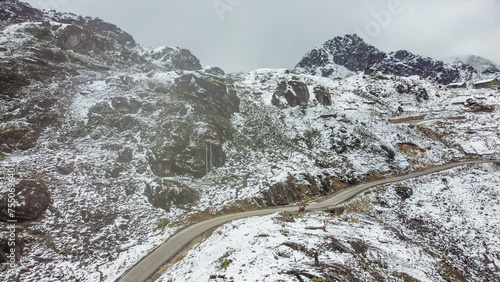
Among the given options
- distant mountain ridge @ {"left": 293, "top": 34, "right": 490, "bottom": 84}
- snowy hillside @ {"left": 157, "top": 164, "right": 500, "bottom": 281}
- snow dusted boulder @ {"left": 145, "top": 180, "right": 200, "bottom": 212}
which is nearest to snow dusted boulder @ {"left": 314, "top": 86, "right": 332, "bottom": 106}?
snowy hillside @ {"left": 157, "top": 164, "right": 500, "bottom": 281}

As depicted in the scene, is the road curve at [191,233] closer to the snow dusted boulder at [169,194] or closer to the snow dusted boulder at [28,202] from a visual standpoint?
the snow dusted boulder at [169,194]

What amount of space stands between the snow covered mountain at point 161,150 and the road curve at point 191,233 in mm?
1060

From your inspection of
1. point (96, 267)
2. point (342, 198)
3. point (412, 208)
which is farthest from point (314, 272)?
point (412, 208)

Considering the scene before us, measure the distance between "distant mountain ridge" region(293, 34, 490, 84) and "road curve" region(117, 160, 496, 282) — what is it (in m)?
108

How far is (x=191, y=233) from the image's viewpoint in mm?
22766

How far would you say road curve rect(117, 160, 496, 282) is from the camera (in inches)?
690

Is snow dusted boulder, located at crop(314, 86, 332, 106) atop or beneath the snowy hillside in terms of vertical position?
atop

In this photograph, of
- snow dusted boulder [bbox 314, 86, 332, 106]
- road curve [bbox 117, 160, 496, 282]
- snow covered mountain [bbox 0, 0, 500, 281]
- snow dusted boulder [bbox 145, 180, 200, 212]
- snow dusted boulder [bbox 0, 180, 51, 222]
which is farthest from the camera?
snow dusted boulder [bbox 314, 86, 332, 106]

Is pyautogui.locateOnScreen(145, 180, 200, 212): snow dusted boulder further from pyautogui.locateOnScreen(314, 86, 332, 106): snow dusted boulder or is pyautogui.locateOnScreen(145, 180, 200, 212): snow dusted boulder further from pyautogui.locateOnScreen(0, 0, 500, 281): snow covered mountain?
pyautogui.locateOnScreen(314, 86, 332, 106): snow dusted boulder

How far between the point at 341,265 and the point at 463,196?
26.7 metres

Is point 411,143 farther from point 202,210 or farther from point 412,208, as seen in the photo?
point 202,210

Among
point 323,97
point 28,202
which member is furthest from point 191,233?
point 323,97

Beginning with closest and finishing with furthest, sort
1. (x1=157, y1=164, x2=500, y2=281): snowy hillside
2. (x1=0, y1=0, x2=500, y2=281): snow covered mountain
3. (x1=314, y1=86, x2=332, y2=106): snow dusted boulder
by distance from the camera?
(x1=157, y1=164, x2=500, y2=281): snowy hillside
(x1=0, y1=0, x2=500, y2=281): snow covered mountain
(x1=314, y1=86, x2=332, y2=106): snow dusted boulder

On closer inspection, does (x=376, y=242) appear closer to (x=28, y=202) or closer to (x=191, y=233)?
(x=191, y=233)
